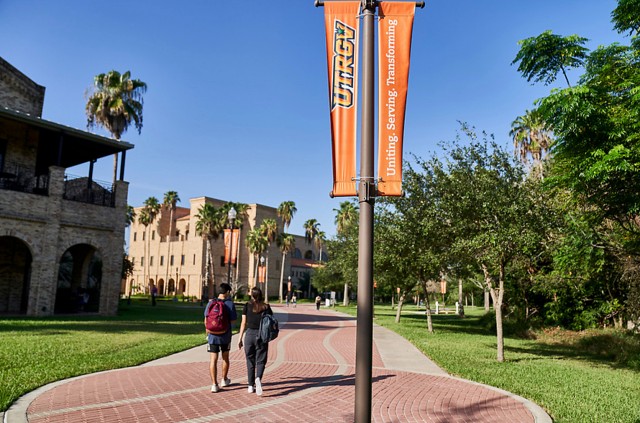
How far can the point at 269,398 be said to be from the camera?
7504 millimetres

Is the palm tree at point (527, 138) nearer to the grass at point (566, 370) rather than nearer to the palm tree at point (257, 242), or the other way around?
the grass at point (566, 370)

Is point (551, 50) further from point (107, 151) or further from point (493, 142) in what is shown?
point (107, 151)

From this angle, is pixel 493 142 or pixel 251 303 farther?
pixel 493 142

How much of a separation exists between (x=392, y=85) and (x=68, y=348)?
11045mm

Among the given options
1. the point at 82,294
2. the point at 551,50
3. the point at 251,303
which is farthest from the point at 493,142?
the point at 82,294

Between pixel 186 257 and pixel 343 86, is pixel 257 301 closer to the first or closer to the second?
pixel 343 86

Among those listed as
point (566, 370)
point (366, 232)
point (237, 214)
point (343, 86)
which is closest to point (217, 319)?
point (366, 232)

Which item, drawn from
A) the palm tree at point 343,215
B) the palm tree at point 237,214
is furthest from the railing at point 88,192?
the palm tree at point 343,215

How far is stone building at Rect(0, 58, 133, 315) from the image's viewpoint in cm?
2097

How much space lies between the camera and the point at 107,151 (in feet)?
83.2

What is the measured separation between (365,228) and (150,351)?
957 centimetres

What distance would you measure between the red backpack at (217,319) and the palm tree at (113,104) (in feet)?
102

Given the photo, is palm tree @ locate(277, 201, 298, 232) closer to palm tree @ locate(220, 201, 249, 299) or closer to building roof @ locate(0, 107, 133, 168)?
palm tree @ locate(220, 201, 249, 299)

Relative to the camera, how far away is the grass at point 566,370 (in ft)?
25.5
